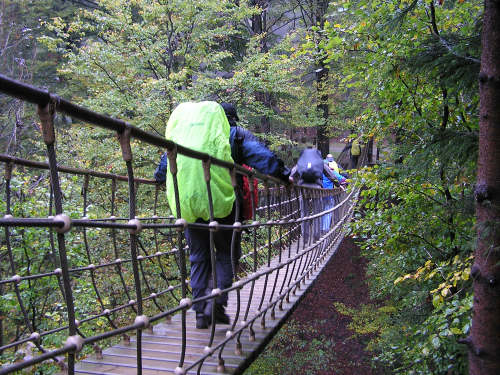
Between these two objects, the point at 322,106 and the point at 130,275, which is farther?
the point at 322,106

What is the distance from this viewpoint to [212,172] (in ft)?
5.89

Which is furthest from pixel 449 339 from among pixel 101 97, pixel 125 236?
pixel 101 97

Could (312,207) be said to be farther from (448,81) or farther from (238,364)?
(238,364)

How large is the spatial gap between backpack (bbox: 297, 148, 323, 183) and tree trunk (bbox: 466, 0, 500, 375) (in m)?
2.25

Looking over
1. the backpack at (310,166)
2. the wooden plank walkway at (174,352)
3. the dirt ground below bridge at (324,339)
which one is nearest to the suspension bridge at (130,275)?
the wooden plank walkway at (174,352)

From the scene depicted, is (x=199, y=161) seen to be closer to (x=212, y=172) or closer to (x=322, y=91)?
(x=212, y=172)

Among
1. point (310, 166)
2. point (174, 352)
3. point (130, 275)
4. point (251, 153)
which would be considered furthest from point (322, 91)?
point (174, 352)

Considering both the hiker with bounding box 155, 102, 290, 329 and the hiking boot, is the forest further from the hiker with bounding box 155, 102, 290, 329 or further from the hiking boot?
the hiking boot

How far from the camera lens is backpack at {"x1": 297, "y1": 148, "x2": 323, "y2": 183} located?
4.09 m

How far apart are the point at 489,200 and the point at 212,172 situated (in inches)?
47.1

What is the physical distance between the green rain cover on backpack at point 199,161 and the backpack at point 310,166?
7.56 ft

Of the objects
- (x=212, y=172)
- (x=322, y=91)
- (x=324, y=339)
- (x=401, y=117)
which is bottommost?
(x=324, y=339)

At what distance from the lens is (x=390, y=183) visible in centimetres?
325

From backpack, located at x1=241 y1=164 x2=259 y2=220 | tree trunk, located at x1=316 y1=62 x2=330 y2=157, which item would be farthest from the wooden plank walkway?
tree trunk, located at x1=316 y1=62 x2=330 y2=157
